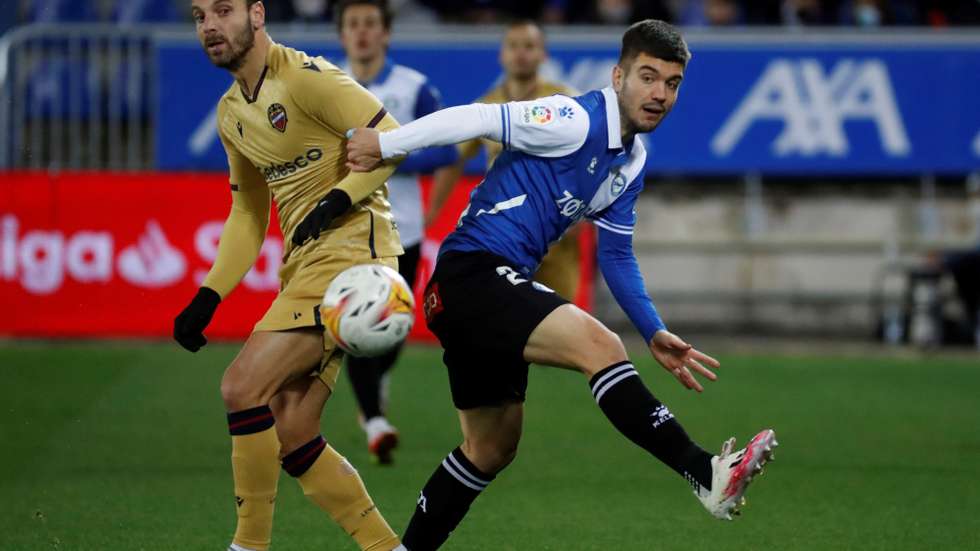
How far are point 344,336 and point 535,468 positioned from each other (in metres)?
3.68

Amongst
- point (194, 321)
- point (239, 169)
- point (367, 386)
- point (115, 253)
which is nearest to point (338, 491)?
point (194, 321)

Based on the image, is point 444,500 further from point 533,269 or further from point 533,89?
point 533,89

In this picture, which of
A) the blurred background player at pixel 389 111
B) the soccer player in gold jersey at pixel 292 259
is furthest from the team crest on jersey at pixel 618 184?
the blurred background player at pixel 389 111

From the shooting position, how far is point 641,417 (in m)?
4.76

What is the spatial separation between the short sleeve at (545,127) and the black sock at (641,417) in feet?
2.56

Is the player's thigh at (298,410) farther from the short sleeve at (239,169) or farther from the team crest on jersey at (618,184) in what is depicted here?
the team crest on jersey at (618,184)

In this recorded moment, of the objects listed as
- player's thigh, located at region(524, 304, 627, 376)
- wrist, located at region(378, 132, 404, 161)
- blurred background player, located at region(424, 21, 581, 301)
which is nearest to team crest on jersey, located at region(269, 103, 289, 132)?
wrist, located at region(378, 132, 404, 161)

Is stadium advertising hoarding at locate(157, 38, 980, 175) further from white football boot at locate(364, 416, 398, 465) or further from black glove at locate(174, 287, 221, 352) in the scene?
black glove at locate(174, 287, 221, 352)

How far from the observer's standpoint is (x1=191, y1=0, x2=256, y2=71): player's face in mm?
5332

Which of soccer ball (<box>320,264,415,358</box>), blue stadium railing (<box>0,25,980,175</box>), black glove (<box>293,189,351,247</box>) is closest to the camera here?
soccer ball (<box>320,264,415,358</box>)

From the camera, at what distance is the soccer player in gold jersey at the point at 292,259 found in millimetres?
5195

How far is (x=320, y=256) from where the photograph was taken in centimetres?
539

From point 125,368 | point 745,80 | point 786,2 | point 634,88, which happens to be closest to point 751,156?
A: point 745,80

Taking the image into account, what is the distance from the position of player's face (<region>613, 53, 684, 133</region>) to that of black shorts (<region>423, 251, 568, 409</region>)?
67 cm
